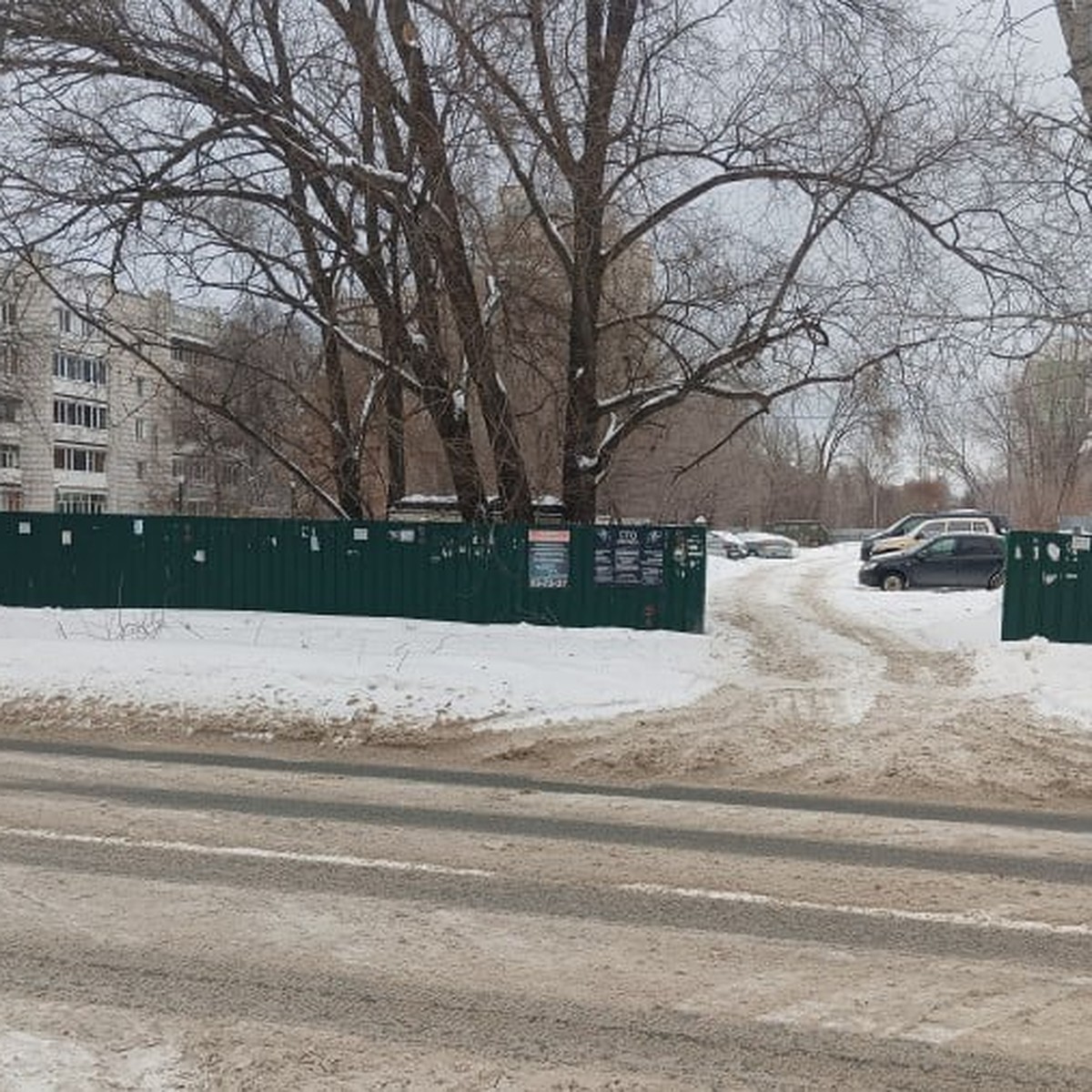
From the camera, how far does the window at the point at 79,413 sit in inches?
3187

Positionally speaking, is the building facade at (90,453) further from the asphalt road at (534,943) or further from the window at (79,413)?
the asphalt road at (534,943)

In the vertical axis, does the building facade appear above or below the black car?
above

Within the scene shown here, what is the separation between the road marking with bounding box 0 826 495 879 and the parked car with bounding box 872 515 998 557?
32.3 meters

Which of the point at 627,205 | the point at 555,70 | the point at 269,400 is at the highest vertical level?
the point at 555,70

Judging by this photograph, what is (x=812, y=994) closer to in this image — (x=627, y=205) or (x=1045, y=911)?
(x=1045, y=911)

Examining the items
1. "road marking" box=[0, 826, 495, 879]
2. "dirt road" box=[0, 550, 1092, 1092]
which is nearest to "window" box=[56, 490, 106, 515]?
"dirt road" box=[0, 550, 1092, 1092]

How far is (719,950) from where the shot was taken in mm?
5027

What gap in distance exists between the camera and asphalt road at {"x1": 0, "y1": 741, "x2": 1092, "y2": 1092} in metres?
3.93

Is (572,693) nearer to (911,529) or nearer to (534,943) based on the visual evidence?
(534,943)

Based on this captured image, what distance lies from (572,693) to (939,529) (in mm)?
30671

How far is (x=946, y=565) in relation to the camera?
30094 millimetres

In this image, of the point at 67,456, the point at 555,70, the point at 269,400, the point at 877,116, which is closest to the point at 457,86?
the point at 555,70

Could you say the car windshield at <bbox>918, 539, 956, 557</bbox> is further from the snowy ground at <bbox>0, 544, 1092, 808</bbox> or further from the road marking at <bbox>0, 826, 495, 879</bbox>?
the road marking at <bbox>0, 826, 495, 879</bbox>

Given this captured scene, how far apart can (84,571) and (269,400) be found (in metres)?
→ 4.92
